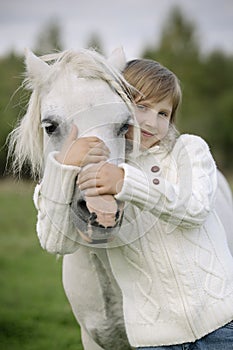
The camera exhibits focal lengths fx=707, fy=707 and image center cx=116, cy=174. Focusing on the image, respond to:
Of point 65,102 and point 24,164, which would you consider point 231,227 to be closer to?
point 24,164

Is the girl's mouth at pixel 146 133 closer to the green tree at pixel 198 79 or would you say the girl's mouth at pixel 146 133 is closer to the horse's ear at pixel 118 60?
the horse's ear at pixel 118 60

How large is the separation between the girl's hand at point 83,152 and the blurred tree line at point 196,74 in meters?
24.4

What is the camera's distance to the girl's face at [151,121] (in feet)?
8.97

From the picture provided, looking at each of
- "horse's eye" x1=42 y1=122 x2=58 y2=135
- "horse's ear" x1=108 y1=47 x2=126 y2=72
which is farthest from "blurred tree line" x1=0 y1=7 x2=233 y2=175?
"horse's eye" x1=42 y1=122 x2=58 y2=135

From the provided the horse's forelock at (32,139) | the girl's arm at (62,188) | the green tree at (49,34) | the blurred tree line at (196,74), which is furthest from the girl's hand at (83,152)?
the green tree at (49,34)

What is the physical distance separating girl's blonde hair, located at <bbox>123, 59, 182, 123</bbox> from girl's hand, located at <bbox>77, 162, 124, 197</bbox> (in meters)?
0.56

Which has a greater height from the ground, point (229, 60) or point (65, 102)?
point (65, 102)

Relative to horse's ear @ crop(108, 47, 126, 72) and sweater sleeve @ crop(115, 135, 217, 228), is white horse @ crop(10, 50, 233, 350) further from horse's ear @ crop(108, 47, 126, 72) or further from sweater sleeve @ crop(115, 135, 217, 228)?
sweater sleeve @ crop(115, 135, 217, 228)

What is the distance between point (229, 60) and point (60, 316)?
31014 mm

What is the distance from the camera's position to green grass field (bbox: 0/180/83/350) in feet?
18.5

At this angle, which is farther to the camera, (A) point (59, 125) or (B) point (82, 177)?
(A) point (59, 125)

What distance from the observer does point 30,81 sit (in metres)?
2.94

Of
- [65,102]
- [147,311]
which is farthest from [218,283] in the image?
[65,102]

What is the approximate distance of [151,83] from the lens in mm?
2816
